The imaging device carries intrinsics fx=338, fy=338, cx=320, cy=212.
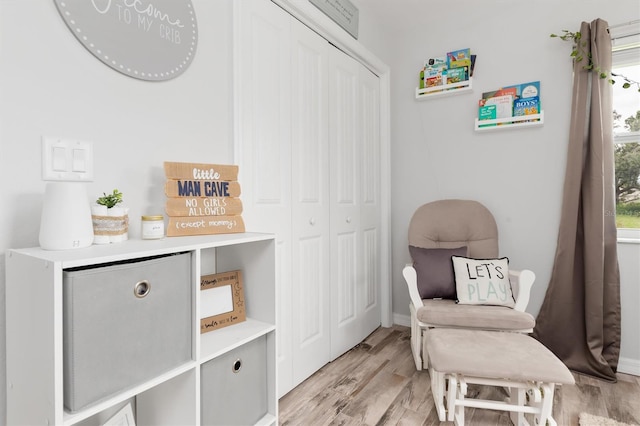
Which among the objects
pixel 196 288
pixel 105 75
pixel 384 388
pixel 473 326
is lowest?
pixel 384 388

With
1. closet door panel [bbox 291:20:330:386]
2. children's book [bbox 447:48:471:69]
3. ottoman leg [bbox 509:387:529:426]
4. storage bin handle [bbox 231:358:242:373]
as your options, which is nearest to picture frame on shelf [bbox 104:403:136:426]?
storage bin handle [bbox 231:358:242:373]

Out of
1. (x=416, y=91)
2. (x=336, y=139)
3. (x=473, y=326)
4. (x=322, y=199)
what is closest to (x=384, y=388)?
(x=473, y=326)

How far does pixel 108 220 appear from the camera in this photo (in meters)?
0.96

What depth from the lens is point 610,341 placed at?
6.70 feet

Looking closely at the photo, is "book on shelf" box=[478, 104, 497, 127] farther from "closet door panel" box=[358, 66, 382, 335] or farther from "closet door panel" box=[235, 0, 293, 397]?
"closet door panel" box=[235, 0, 293, 397]

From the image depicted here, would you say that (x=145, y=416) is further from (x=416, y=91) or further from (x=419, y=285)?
(x=416, y=91)

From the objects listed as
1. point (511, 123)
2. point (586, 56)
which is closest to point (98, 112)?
point (511, 123)

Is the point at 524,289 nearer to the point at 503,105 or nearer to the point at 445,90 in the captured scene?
the point at 503,105

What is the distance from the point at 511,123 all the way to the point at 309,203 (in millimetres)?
1555

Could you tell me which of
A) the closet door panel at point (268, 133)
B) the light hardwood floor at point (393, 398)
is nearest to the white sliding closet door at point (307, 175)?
the closet door panel at point (268, 133)

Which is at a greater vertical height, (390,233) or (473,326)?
(390,233)

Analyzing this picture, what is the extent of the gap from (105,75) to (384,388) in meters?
1.92

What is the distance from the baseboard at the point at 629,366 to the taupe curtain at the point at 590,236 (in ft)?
0.52

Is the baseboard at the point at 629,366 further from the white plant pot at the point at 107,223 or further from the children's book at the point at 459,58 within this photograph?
the white plant pot at the point at 107,223
